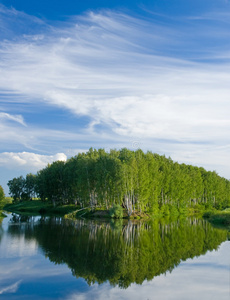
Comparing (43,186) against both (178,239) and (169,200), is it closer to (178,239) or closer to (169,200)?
(169,200)

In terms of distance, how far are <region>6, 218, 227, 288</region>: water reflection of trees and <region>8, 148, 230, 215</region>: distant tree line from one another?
91.2 feet

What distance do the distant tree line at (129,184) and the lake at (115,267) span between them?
1299 inches

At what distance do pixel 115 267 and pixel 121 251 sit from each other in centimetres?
731

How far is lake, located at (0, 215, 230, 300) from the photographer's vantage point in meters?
23.2

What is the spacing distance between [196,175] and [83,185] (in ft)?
159

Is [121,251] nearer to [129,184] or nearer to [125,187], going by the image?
[125,187]

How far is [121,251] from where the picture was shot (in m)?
36.9

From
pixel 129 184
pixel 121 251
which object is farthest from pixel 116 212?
pixel 121 251

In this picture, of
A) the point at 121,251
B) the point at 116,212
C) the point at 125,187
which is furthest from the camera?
the point at 125,187

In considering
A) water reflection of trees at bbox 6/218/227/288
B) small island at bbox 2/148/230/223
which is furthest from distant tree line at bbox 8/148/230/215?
water reflection of trees at bbox 6/218/227/288

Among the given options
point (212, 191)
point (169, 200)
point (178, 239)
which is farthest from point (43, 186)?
point (178, 239)

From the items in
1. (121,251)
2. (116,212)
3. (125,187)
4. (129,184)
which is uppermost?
(129,184)

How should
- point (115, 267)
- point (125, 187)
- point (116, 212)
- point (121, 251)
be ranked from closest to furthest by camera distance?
point (115, 267) → point (121, 251) → point (116, 212) → point (125, 187)

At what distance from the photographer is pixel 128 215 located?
261ft
